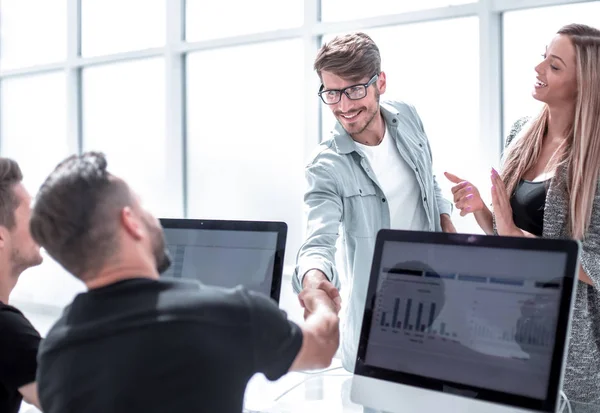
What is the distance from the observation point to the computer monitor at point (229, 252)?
1.79 m

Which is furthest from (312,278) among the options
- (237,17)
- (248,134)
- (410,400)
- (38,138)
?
(38,138)

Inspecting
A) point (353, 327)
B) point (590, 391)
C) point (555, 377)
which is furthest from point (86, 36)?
point (555, 377)

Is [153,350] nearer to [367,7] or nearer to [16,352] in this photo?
[16,352]

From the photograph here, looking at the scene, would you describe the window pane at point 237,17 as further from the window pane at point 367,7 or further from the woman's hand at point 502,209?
the woman's hand at point 502,209

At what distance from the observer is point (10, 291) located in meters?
1.76

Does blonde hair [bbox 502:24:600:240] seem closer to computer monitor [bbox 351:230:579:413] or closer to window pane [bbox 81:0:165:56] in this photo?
computer monitor [bbox 351:230:579:413]

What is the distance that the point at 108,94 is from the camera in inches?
198

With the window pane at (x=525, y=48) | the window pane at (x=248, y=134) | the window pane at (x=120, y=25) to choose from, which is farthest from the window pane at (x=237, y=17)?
the window pane at (x=525, y=48)

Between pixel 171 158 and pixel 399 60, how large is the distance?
1.64m

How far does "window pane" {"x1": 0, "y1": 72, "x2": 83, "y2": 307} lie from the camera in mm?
5378

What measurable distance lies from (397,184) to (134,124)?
292 centimetres

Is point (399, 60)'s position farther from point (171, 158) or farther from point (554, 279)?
point (554, 279)

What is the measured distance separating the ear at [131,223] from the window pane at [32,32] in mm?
4321

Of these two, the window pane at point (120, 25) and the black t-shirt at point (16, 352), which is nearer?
the black t-shirt at point (16, 352)
